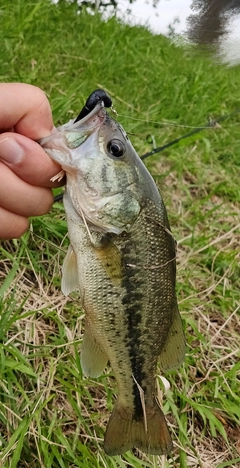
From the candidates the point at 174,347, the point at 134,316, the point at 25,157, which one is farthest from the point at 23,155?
the point at 174,347

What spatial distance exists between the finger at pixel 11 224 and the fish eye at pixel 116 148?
0.29 metres

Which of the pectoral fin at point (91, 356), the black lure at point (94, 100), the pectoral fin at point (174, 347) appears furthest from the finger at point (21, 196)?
the pectoral fin at point (174, 347)

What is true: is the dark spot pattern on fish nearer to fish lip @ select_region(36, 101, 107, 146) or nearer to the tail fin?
the tail fin

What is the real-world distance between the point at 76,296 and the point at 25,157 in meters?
1.03

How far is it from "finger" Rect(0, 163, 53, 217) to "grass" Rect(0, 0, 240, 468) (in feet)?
1.61

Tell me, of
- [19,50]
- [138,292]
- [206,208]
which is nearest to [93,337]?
[138,292]

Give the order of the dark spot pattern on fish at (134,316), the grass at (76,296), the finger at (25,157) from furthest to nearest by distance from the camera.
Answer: the grass at (76,296)
the dark spot pattern on fish at (134,316)
the finger at (25,157)

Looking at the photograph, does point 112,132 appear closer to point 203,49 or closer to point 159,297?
point 203,49

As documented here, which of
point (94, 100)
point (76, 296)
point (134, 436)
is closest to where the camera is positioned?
point (94, 100)

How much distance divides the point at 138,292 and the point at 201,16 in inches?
26.8

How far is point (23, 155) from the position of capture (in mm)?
1357

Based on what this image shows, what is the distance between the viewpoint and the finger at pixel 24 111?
1364 millimetres

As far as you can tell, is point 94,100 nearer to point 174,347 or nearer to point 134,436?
point 174,347

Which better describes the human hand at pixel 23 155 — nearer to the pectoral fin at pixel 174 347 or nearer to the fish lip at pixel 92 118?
the fish lip at pixel 92 118
